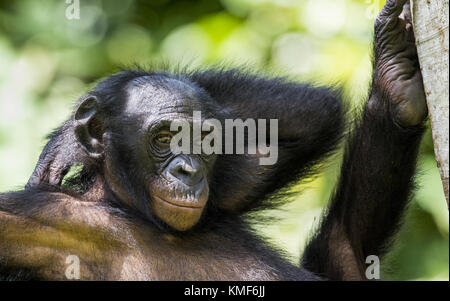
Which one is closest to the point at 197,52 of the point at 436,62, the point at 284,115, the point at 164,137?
the point at 284,115

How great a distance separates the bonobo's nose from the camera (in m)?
3.47

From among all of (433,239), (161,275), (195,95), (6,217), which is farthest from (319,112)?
(433,239)

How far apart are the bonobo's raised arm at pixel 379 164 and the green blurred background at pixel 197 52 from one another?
1.14 meters

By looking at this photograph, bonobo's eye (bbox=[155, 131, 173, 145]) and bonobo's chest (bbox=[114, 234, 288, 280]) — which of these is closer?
bonobo's chest (bbox=[114, 234, 288, 280])

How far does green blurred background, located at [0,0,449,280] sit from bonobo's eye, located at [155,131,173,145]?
6.35 ft

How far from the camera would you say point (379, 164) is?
400 cm

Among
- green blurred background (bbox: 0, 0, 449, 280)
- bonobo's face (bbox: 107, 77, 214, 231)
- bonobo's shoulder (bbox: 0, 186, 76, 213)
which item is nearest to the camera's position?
bonobo's shoulder (bbox: 0, 186, 76, 213)

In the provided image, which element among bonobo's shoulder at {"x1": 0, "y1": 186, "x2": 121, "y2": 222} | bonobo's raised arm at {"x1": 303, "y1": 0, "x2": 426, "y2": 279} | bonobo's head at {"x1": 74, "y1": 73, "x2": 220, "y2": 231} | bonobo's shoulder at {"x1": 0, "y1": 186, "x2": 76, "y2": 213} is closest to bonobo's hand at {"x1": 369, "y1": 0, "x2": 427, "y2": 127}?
bonobo's raised arm at {"x1": 303, "y1": 0, "x2": 426, "y2": 279}

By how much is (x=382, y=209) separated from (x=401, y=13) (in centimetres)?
124

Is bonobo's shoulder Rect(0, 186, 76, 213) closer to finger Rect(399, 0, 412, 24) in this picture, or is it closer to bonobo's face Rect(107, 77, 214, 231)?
bonobo's face Rect(107, 77, 214, 231)

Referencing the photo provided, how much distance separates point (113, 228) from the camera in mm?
3514

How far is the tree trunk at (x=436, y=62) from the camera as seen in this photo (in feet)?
8.57

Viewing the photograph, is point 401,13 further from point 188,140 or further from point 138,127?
point 138,127

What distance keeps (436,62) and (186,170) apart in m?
1.40
